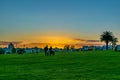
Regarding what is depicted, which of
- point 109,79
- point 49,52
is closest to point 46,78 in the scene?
point 109,79

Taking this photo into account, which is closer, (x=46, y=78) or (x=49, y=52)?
(x=46, y=78)

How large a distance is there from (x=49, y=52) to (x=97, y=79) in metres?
65.2

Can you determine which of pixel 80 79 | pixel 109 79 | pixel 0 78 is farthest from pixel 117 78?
pixel 0 78

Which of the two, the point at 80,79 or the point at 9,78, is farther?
the point at 9,78

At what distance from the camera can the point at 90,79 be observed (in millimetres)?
21250

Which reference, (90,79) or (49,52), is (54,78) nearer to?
(90,79)

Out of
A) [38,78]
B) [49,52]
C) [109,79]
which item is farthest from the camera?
[49,52]

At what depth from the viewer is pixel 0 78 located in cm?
Answer: 2300

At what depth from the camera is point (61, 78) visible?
72.5 feet

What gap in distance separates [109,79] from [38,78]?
4.26 meters

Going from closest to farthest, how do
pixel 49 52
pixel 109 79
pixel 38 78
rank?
pixel 109 79
pixel 38 78
pixel 49 52

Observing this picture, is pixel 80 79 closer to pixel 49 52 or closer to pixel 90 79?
pixel 90 79

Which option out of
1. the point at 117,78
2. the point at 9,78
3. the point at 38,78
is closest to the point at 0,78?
the point at 9,78

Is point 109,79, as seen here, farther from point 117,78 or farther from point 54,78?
point 54,78
